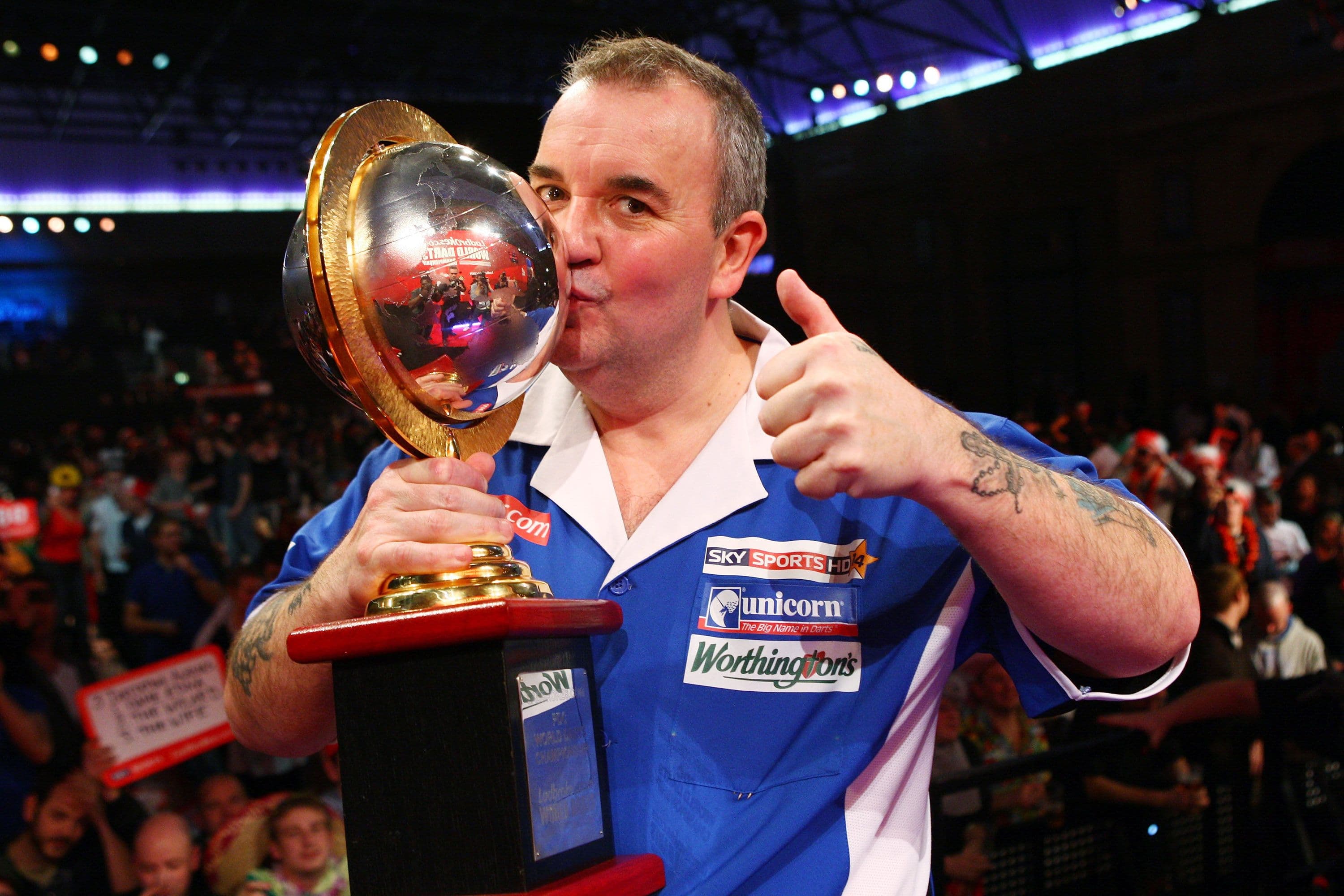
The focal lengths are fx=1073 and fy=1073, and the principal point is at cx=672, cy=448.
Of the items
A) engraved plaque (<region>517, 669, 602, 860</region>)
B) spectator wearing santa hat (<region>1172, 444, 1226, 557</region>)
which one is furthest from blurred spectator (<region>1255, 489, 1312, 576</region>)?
engraved plaque (<region>517, 669, 602, 860</region>)

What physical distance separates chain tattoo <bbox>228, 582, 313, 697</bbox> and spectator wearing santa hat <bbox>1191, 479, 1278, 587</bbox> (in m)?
5.29

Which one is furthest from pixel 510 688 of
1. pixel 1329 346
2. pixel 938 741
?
pixel 1329 346

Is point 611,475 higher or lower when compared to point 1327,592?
higher

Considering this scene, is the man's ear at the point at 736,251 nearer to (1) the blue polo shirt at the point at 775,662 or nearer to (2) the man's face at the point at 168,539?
(1) the blue polo shirt at the point at 775,662

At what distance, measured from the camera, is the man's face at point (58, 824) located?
9.82ft

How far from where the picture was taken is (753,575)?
4.14ft

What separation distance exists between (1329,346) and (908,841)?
11832mm

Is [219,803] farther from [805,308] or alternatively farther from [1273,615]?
[1273,615]

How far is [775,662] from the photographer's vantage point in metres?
1.23

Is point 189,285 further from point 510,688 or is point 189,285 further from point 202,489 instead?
point 510,688

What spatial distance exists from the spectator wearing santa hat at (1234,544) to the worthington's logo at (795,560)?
4917 mm

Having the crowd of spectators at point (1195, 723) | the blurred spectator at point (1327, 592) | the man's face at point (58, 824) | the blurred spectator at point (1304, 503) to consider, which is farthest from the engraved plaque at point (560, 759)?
the blurred spectator at point (1304, 503)

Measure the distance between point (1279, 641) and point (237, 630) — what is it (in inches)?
179

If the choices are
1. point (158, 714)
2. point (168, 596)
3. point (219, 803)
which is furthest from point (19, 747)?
point (168, 596)
